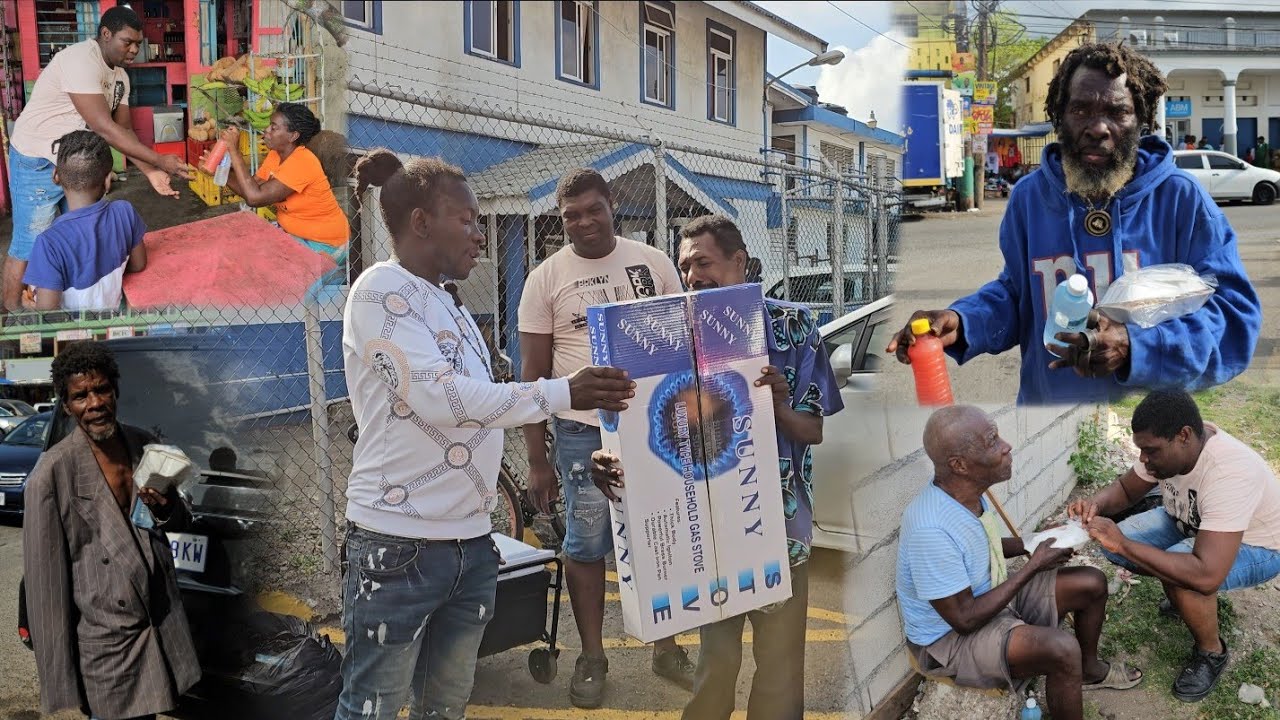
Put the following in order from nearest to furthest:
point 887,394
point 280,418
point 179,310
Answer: point 179,310
point 887,394
point 280,418

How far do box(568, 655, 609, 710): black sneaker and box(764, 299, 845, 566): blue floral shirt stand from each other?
2.31 feet

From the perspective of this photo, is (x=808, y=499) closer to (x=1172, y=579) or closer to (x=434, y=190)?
(x=1172, y=579)

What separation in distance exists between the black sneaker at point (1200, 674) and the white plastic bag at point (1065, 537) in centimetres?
45

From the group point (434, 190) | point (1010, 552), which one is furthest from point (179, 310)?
point (1010, 552)

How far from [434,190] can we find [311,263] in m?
0.69

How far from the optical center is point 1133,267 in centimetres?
193

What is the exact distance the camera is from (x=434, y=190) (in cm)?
194

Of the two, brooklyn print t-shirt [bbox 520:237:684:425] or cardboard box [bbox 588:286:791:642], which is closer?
cardboard box [bbox 588:286:791:642]

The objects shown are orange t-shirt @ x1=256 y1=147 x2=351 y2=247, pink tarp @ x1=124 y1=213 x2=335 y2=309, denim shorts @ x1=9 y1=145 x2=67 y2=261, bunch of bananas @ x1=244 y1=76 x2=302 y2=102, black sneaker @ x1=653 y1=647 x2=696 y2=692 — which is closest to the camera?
bunch of bananas @ x1=244 y1=76 x2=302 y2=102

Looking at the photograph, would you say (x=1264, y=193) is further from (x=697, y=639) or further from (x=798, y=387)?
(x=697, y=639)

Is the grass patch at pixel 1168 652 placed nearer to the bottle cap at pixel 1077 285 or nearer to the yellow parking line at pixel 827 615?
the yellow parking line at pixel 827 615

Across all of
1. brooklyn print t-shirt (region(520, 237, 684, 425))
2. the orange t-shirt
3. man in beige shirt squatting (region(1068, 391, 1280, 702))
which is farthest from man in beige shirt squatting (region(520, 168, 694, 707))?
man in beige shirt squatting (region(1068, 391, 1280, 702))

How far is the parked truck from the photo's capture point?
7.72ft

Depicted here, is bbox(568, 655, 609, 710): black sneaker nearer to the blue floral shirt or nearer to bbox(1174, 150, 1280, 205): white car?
the blue floral shirt
